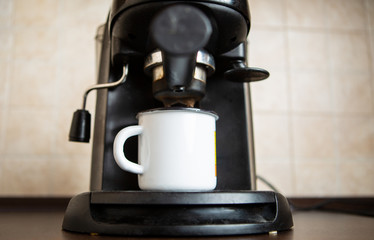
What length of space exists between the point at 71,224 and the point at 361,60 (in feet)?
2.97

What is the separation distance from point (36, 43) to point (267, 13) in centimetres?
62

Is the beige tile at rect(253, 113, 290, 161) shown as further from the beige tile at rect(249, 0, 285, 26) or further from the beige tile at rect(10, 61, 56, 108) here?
the beige tile at rect(10, 61, 56, 108)

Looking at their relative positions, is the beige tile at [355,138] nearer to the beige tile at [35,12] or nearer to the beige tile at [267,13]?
the beige tile at [267,13]

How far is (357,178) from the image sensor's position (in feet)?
3.11

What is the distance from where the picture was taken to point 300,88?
0.96 meters

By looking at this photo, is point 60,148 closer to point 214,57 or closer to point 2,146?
point 2,146

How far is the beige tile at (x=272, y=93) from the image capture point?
94 centimetres

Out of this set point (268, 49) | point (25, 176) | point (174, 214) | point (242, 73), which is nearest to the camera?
point (174, 214)

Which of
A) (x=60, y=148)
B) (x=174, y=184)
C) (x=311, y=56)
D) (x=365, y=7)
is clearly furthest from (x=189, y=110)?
(x=365, y=7)

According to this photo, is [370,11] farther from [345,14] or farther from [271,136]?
[271,136]

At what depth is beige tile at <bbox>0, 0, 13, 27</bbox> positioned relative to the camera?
92 centimetres

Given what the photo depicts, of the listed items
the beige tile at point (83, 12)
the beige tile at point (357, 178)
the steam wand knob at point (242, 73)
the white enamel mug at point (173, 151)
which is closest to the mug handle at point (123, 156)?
the white enamel mug at point (173, 151)

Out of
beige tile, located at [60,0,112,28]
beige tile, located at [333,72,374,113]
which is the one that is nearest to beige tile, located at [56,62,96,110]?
beige tile, located at [60,0,112,28]

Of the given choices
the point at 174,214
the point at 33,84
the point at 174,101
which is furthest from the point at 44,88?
the point at 174,214
